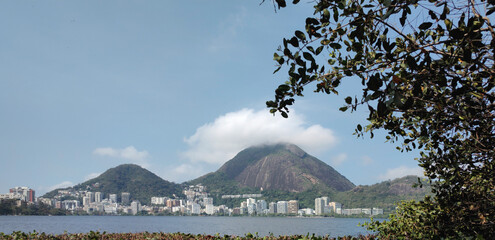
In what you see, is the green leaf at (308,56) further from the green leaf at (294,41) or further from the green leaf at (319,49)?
the green leaf at (319,49)

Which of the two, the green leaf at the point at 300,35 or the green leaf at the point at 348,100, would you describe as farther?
the green leaf at the point at 348,100

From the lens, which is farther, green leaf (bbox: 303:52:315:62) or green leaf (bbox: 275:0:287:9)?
green leaf (bbox: 303:52:315:62)

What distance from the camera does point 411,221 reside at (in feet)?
27.3

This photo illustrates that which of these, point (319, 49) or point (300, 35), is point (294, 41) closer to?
point (300, 35)

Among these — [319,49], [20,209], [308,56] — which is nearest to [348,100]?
[319,49]

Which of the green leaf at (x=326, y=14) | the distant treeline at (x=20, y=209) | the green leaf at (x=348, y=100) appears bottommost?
the distant treeline at (x=20, y=209)

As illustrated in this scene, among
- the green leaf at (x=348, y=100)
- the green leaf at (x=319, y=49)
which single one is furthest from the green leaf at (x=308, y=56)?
the green leaf at (x=348, y=100)

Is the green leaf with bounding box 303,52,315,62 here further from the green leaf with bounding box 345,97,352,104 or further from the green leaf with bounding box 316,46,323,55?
the green leaf with bounding box 345,97,352,104

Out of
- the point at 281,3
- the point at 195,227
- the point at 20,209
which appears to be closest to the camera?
the point at 281,3

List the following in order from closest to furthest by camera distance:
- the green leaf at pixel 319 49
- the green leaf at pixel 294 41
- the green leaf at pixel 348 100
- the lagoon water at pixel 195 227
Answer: the green leaf at pixel 294 41 < the green leaf at pixel 319 49 < the green leaf at pixel 348 100 < the lagoon water at pixel 195 227

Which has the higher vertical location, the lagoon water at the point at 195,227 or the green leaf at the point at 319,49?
the green leaf at the point at 319,49

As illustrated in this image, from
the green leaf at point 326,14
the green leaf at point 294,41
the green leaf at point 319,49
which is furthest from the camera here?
the green leaf at point 319,49

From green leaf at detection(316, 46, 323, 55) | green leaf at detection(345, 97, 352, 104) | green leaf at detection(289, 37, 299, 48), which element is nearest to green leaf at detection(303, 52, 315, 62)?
green leaf at detection(289, 37, 299, 48)

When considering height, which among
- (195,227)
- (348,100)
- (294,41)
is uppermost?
(294,41)
